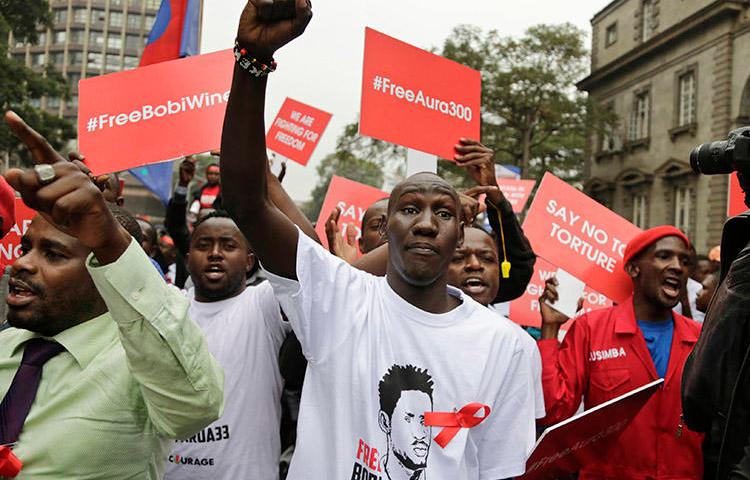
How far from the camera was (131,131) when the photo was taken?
4.10 m

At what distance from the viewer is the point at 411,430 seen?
207 cm

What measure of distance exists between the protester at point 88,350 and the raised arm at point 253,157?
300 mm

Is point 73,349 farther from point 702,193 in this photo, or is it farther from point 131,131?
point 702,193

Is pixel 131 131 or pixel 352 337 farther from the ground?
pixel 131 131

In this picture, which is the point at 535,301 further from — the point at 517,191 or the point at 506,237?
the point at 517,191

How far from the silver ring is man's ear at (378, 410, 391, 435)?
3.32 feet

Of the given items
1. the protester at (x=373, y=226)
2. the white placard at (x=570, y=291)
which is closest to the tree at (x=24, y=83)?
the white placard at (x=570, y=291)

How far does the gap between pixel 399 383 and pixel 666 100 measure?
2882cm

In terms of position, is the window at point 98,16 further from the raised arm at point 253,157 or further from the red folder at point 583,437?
the raised arm at point 253,157

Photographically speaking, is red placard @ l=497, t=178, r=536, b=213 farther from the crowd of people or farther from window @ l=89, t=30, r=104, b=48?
window @ l=89, t=30, r=104, b=48

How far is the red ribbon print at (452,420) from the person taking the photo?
2086 millimetres

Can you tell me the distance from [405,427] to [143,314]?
0.76 m

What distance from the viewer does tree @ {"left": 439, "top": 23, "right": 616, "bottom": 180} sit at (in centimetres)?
2884

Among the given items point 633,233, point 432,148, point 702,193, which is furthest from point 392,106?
point 702,193
